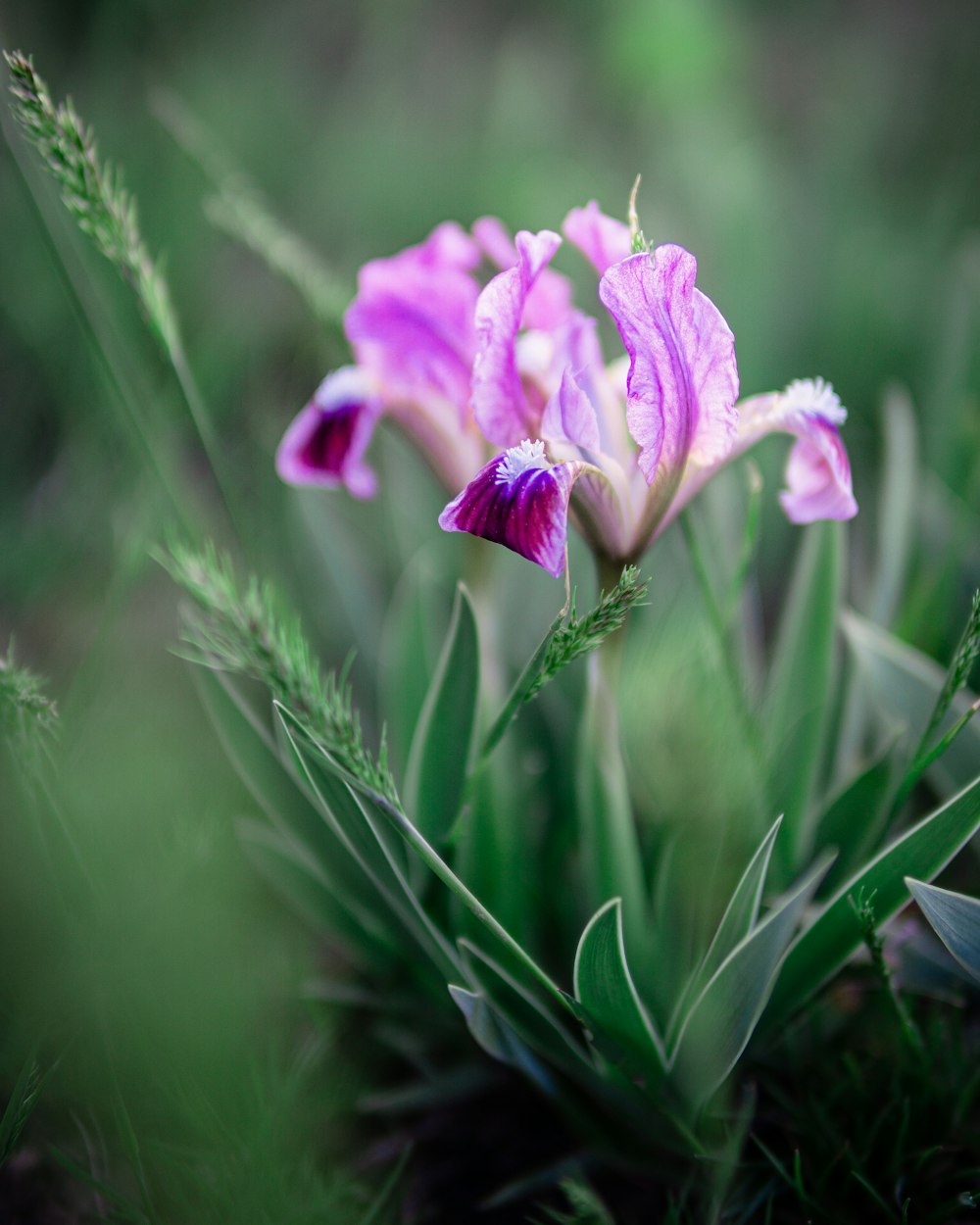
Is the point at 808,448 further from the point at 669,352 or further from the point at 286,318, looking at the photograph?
the point at 286,318

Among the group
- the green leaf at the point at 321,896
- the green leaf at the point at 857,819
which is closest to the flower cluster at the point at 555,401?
the green leaf at the point at 857,819

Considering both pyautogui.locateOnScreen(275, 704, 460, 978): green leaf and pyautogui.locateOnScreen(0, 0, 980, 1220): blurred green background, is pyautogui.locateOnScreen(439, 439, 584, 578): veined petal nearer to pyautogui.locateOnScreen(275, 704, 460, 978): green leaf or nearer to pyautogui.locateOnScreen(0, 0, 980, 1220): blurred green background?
pyautogui.locateOnScreen(275, 704, 460, 978): green leaf

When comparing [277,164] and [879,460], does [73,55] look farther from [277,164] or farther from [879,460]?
[879,460]

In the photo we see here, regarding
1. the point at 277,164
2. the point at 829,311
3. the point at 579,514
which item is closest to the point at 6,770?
the point at 579,514

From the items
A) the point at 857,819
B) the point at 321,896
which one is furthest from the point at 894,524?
the point at 321,896

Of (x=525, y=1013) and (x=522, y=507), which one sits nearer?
(x=522, y=507)

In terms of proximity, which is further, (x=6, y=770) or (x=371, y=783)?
(x=6, y=770)

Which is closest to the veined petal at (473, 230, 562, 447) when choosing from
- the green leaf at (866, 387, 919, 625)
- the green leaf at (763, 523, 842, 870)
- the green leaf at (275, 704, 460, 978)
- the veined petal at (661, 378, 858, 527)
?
the veined petal at (661, 378, 858, 527)
